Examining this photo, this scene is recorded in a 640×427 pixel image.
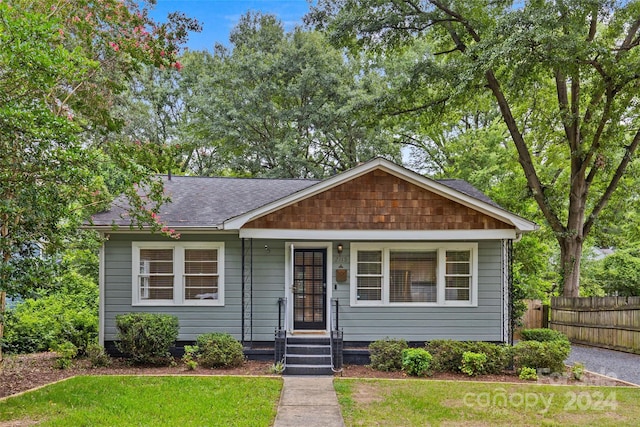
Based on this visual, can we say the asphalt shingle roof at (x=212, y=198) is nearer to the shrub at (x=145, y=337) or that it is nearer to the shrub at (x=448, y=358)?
the shrub at (x=145, y=337)

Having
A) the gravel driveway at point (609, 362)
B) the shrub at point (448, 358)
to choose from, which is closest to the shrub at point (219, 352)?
the shrub at point (448, 358)

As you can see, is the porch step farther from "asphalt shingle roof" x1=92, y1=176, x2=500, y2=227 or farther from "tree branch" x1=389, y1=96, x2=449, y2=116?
"tree branch" x1=389, y1=96, x2=449, y2=116

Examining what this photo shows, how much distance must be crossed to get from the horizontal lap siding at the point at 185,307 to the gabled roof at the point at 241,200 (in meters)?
0.49

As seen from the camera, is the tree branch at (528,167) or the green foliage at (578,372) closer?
the green foliage at (578,372)

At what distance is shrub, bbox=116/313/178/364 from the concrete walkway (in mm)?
2536

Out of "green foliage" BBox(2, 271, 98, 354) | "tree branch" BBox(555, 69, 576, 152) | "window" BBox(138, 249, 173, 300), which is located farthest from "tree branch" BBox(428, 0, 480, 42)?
"green foliage" BBox(2, 271, 98, 354)

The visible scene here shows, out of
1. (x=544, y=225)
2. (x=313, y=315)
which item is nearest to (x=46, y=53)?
(x=313, y=315)

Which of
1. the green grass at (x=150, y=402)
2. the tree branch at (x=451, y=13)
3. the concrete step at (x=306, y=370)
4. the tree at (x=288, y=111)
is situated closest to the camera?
the green grass at (x=150, y=402)

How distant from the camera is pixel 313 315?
33.7 feet

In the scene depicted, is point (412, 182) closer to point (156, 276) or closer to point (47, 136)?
point (156, 276)

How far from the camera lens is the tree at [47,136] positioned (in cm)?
548

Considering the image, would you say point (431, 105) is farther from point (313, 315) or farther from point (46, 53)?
point (46, 53)

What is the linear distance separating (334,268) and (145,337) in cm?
408

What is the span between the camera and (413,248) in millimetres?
10172
